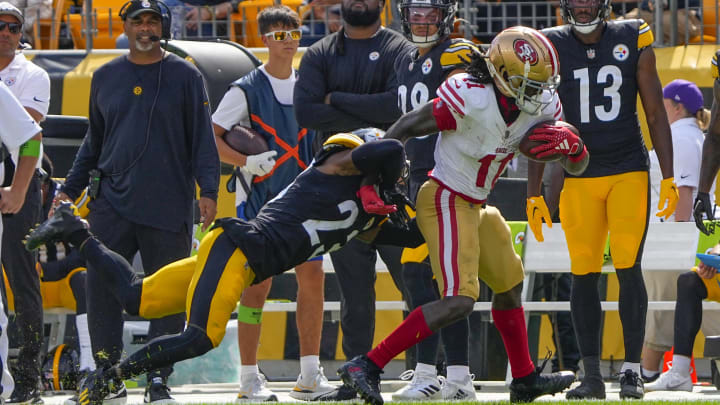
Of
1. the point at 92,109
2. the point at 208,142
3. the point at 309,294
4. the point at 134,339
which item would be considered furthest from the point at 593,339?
the point at 134,339

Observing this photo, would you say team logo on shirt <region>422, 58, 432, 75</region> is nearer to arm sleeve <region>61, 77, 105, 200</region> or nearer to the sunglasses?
arm sleeve <region>61, 77, 105, 200</region>

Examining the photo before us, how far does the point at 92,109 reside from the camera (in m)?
6.53

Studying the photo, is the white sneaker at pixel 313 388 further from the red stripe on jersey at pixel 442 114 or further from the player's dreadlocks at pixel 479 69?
the player's dreadlocks at pixel 479 69

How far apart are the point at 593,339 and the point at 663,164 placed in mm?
914

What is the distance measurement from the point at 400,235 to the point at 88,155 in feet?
5.56

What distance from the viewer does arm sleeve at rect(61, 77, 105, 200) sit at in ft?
21.4

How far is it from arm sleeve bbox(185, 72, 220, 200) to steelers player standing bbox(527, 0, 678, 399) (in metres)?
1.52

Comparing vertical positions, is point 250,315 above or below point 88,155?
below

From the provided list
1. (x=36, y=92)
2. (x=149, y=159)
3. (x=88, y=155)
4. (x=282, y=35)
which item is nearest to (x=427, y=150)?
(x=282, y=35)

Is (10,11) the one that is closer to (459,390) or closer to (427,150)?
(427,150)

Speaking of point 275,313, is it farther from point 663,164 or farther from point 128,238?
point 663,164

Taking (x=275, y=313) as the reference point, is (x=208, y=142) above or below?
above

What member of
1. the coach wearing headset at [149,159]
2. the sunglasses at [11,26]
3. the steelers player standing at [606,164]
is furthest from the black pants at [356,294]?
the sunglasses at [11,26]

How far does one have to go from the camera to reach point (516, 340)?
18.9 ft
